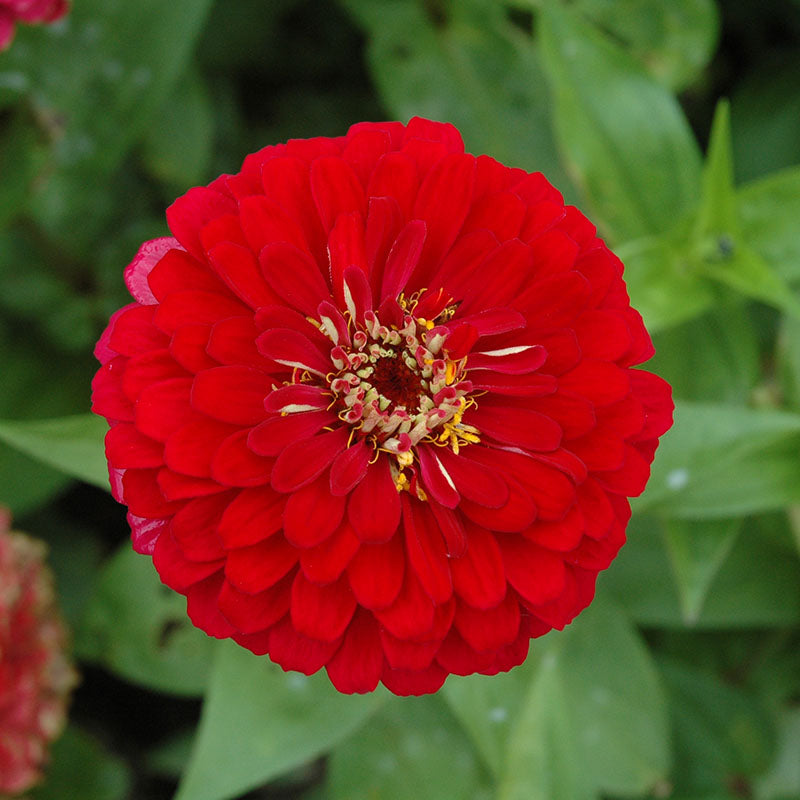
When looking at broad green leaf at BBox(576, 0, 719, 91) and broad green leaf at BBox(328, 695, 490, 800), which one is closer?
broad green leaf at BBox(328, 695, 490, 800)

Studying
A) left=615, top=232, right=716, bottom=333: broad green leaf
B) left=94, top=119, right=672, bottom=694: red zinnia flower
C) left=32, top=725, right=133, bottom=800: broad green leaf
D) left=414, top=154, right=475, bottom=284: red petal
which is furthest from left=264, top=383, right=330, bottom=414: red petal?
left=32, top=725, right=133, bottom=800: broad green leaf

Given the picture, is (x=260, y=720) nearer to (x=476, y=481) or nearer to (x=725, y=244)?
(x=476, y=481)

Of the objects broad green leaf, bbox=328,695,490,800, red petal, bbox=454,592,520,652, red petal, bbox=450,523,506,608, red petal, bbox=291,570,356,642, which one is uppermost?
red petal, bbox=291,570,356,642

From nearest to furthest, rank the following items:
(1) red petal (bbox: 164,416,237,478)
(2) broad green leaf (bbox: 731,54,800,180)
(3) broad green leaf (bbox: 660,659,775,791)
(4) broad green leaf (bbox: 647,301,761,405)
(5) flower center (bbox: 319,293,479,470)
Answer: (1) red petal (bbox: 164,416,237,478) → (5) flower center (bbox: 319,293,479,470) → (4) broad green leaf (bbox: 647,301,761,405) → (3) broad green leaf (bbox: 660,659,775,791) → (2) broad green leaf (bbox: 731,54,800,180)

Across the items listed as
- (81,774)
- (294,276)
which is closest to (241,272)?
(294,276)

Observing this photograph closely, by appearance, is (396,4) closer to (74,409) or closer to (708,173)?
(708,173)

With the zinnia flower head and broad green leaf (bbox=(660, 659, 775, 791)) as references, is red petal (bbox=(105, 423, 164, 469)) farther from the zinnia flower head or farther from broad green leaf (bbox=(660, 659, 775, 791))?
broad green leaf (bbox=(660, 659, 775, 791))

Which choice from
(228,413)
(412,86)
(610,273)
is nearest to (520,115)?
(412,86)
